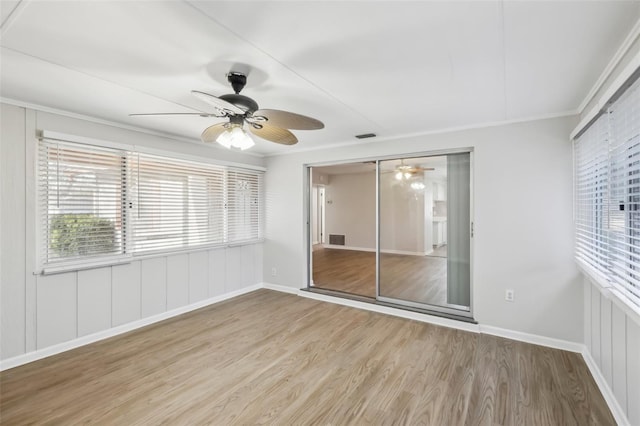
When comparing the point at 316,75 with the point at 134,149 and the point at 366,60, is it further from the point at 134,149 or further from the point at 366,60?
the point at 134,149

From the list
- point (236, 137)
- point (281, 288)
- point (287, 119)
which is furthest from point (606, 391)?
point (281, 288)

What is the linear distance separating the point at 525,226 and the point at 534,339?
1.16 metres

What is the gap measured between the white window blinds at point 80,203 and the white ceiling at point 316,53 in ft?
1.62

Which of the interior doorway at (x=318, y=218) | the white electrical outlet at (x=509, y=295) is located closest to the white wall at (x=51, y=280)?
the white electrical outlet at (x=509, y=295)

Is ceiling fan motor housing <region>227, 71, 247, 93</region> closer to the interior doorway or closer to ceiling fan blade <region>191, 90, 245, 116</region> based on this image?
ceiling fan blade <region>191, 90, 245, 116</region>

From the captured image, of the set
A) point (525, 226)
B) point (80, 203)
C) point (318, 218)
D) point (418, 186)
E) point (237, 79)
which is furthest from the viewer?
point (318, 218)

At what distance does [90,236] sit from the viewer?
3.02m

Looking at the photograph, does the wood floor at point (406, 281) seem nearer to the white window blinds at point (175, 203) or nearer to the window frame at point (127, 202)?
the window frame at point (127, 202)

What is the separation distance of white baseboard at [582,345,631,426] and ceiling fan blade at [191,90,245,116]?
3110 mm

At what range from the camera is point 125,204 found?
3297 millimetres

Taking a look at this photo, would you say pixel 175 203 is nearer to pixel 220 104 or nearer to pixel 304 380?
pixel 220 104

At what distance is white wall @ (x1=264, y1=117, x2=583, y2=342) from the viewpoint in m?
2.86

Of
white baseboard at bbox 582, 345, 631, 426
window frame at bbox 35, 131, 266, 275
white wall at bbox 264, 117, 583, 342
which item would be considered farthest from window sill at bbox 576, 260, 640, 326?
window frame at bbox 35, 131, 266, 275

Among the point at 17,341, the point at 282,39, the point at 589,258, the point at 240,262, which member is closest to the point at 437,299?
the point at 589,258
